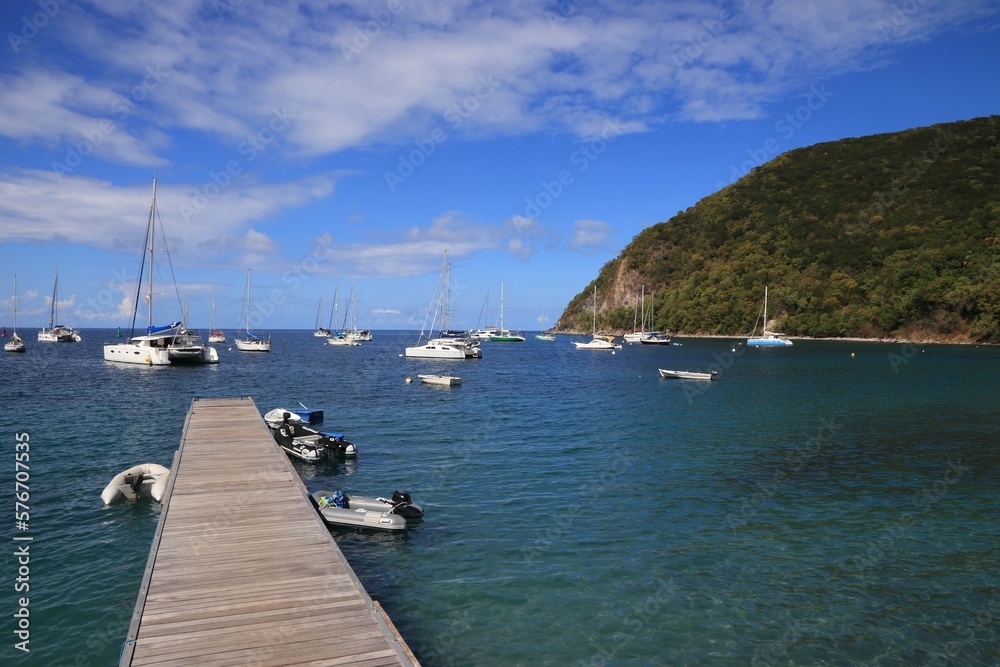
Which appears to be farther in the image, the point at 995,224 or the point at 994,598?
the point at 995,224

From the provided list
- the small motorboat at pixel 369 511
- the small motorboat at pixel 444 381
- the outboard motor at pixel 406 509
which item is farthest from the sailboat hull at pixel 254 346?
the outboard motor at pixel 406 509

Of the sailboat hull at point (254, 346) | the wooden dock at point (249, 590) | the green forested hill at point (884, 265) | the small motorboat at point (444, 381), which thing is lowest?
the sailboat hull at point (254, 346)

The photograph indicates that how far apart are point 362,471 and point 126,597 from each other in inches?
481

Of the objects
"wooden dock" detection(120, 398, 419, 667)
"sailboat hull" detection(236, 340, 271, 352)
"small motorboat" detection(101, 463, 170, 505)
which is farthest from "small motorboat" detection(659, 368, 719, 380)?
"sailboat hull" detection(236, 340, 271, 352)

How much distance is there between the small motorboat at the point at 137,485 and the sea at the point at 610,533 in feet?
1.66

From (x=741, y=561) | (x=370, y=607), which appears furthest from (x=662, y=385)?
(x=370, y=607)

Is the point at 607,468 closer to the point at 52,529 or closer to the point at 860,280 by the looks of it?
the point at 52,529

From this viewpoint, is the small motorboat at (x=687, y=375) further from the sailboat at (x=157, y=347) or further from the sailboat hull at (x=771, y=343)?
the sailboat hull at (x=771, y=343)

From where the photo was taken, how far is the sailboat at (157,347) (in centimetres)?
7199

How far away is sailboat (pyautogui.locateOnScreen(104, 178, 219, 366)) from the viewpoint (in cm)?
7199

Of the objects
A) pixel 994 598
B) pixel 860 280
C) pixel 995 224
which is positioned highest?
pixel 995 224

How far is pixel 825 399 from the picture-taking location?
48.5m

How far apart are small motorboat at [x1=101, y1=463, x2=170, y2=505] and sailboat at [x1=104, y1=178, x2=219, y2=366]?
5964 centimetres

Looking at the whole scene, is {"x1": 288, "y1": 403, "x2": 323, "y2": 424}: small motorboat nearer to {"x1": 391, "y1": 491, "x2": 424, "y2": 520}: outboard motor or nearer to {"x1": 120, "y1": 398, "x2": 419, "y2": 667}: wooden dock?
{"x1": 120, "y1": 398, "x2": 419, "y2": 667}: wooden dock
